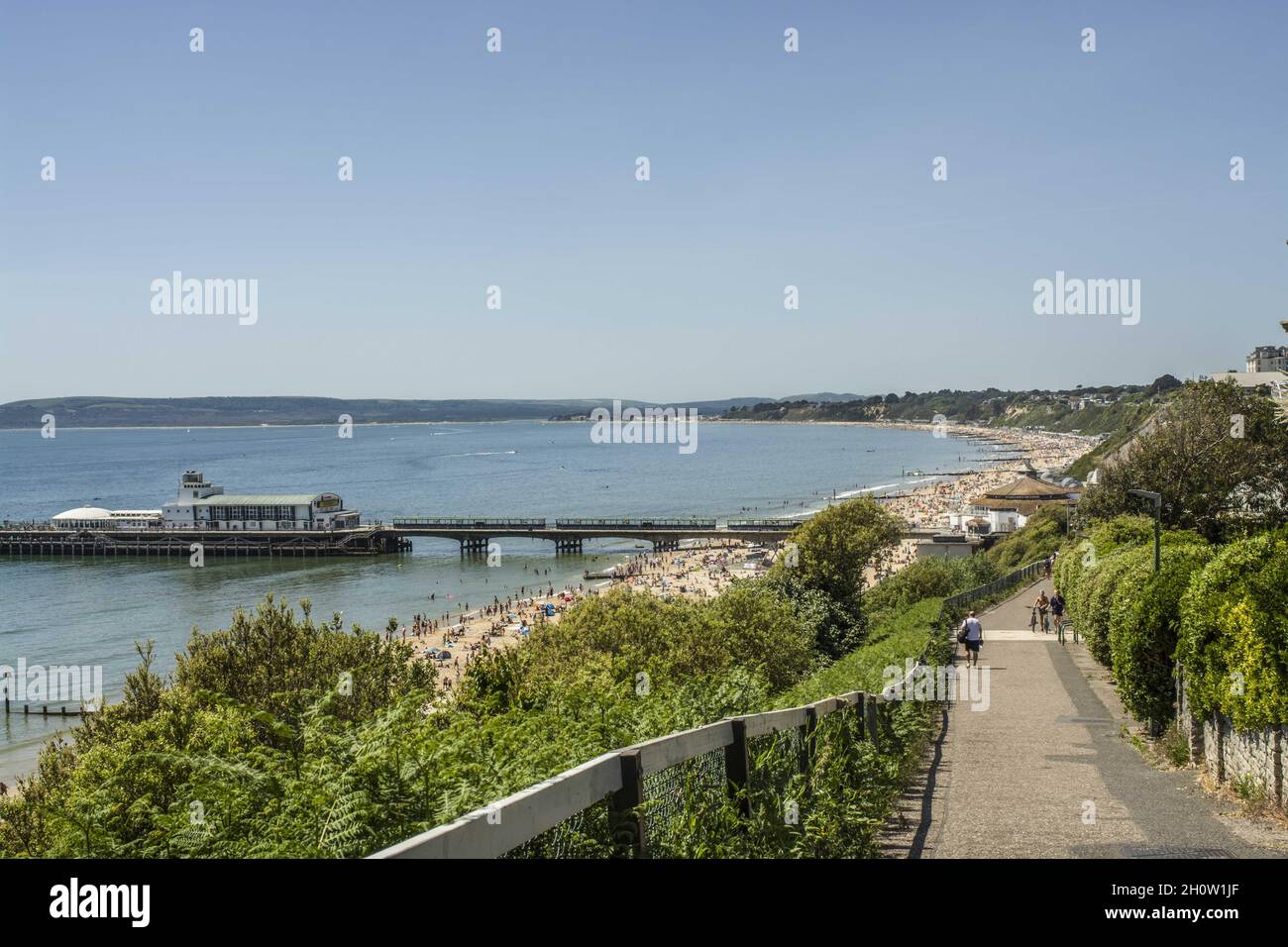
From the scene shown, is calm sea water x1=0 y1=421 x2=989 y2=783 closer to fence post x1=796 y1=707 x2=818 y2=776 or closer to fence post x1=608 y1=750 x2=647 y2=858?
fence post x1=796 y1=707 x2=818 y2=776

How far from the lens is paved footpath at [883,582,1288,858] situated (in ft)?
26.2

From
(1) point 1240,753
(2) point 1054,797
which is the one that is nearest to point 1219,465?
(1) point 1240,753

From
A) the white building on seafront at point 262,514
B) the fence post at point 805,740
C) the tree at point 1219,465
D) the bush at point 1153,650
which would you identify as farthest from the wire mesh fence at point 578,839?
the white building on seafront at point 262,514

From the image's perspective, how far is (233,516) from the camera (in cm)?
9712

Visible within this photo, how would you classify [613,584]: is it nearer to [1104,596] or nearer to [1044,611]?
[1044,611]

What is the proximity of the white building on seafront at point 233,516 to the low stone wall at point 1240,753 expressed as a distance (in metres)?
88.2

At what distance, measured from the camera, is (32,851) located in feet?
34.0

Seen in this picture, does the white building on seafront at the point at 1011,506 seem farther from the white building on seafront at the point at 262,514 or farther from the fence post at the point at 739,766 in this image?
the fence post at the point at 739,766

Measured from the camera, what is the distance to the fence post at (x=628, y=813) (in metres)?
4.32

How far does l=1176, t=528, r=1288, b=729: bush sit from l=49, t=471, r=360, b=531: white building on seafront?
88.6 meters

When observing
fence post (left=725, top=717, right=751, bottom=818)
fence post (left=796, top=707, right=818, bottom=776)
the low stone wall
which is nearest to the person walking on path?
the low stone wall

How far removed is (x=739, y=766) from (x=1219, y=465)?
34758 millimetres
